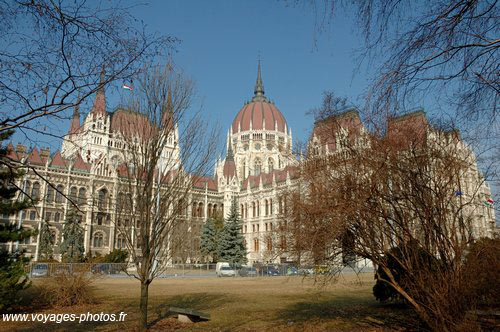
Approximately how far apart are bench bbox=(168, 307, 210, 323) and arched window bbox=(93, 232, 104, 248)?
49.2 meters

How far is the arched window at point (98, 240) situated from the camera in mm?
54625

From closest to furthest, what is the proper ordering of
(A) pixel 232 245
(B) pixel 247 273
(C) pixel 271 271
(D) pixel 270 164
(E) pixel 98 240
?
(C) pixel 271 271 → (B) pixel 247 273 → (A) pixel 232 245 → (E) pixel 98 240 → (D) pixel 270 164

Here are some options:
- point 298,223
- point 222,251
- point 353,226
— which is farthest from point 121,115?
point 222,251

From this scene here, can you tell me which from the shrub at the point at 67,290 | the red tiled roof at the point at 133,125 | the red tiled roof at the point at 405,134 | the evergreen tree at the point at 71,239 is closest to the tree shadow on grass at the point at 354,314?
the red tiled roof at the point at 405,134

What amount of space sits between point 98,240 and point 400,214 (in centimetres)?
5376

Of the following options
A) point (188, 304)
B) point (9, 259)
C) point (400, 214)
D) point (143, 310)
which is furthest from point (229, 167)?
point (400, 214)

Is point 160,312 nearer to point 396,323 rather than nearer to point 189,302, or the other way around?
point 189,302

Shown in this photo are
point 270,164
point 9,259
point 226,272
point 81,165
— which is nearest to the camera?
point 9,259

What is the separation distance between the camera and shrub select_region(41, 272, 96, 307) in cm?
1281

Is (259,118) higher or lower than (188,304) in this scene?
higher

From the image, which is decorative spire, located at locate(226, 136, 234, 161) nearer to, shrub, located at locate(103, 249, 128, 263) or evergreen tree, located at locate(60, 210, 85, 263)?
evergreen tree, located at locate(60, 210, 85, 263)

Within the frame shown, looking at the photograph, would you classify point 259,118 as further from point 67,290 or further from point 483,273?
point 483,273

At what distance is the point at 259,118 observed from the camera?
89.2 m

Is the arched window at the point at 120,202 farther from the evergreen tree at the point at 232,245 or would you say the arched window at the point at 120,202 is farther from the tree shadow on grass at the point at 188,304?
the evergreen tree at the point at 232,245
